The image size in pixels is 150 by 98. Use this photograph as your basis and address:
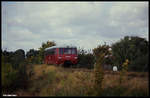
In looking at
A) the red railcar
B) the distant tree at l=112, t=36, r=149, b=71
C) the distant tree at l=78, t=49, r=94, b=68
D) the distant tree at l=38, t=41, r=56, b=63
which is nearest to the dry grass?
the distant tree at l=112, t=36, r=149, b=71

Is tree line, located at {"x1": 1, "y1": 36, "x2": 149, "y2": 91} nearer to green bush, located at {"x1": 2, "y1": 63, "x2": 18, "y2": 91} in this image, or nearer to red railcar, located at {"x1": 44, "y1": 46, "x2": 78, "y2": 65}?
green bush, located at {"x1": 2, "y1": 63, "x2": 18, "y2": 91}

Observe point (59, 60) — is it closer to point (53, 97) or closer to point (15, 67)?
Answer: point (15, 67)

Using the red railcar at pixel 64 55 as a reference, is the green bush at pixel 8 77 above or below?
below

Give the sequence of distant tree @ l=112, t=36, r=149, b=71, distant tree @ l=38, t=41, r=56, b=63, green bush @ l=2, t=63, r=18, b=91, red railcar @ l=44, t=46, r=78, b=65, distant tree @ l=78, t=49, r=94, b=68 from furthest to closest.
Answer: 1. distant tree @ l=38, t=41, r=56, b=63
2. distant tree @ l=78, t=49, r=94, b=68
3. red railcar @ l=44, t=46, r=78, b=65
4. green bush @ l=2, t=63, r=18, b=91
5. distant tree @ l=112, t=36, r=149, b=71

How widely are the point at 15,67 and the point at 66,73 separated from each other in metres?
4.82

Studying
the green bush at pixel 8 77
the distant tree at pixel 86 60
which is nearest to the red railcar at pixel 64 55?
the distant tree at pixel 86 60

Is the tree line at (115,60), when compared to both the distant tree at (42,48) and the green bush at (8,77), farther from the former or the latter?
the distant tree at (42,48)

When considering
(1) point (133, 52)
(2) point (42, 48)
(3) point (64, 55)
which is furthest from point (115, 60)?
(2) point (42, 48)

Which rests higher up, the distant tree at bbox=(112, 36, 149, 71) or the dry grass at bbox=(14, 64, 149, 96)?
the distant tree at bbox=(112, 36, 149, 71)

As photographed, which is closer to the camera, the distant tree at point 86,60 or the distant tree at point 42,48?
the distant tree at point 86,60

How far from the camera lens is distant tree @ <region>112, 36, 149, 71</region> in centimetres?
1991

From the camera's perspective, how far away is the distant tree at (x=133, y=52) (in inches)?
784

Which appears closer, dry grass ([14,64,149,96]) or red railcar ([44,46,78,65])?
dry grass ([14,64,149,96])

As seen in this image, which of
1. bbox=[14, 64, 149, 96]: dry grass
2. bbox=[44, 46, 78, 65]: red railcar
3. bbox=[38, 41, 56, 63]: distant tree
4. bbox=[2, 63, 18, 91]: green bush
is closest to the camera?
bbox=[14, 64, 149, 96]: dry grass
